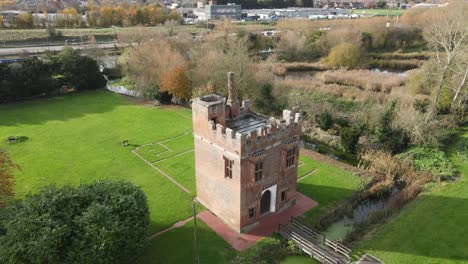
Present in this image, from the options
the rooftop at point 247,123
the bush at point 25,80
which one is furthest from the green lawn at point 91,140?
the rooftop at point 247,123

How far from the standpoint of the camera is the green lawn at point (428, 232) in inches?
987

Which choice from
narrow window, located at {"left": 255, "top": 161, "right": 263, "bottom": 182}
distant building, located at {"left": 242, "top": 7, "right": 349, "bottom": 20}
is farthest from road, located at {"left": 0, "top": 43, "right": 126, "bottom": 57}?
distant building, located at {"left": 242, "top": 7, "right": 349, "bottom": 20}

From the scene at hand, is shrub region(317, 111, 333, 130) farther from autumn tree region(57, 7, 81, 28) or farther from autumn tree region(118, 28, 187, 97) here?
autumn tree region(57, 7, 81, 28)

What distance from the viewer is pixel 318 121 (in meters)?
48.6

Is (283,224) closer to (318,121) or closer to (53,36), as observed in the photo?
(318,121)

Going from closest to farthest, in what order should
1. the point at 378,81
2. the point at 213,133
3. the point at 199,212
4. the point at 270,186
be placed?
1. the point at 213,133
2. the point at 270,186
3. the point at 199,212
4. the point at 378,81

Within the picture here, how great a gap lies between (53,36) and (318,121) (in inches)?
3527

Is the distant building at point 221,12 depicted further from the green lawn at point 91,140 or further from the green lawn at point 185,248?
the green lawn at point 185,248

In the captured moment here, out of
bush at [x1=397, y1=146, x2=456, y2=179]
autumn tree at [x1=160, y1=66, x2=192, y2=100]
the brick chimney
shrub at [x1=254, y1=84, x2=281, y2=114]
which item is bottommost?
bush at [x1=397, y1=146, x2=456, y2=179]

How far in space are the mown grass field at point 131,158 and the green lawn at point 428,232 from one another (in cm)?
578

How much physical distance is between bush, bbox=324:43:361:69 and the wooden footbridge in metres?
61.0

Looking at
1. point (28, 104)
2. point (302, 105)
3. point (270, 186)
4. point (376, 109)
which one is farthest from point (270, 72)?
point (28, 104)

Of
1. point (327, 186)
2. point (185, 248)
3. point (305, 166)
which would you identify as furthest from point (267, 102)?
point (185, 248)

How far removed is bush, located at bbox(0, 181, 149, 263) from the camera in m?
19.6
